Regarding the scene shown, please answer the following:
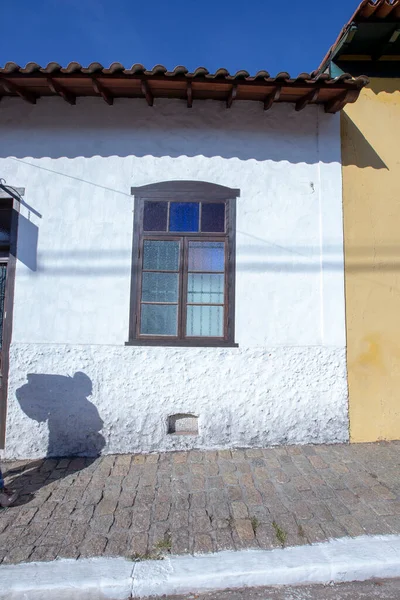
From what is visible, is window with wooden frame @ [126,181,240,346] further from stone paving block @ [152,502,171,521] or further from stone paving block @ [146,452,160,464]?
stone paving block @ [152,502,171,521]

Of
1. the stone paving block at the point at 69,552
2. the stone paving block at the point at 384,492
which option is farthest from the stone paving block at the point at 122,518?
the stone paving block at the point at 384,492

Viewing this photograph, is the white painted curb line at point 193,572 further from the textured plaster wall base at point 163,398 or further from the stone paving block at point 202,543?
the textured plaster wall base at point 163,398

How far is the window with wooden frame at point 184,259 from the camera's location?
180 inches

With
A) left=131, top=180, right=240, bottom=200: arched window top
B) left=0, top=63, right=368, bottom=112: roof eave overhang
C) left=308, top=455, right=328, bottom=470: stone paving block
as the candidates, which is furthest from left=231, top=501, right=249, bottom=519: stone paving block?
left=0, top=63, right=368, bottom=112: roof eave overhang

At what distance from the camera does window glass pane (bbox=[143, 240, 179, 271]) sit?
4.64 metres

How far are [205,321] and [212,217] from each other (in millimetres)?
1325

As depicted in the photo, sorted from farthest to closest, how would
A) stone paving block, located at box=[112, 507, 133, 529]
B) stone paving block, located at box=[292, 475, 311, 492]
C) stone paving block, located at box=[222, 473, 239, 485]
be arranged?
stone paving block, located at box=[222, 473, 239, 485] → stone paving block, located at box=[292, 475, 311, 492] → stone paving block, located at box=[112, 507, 133, 529]

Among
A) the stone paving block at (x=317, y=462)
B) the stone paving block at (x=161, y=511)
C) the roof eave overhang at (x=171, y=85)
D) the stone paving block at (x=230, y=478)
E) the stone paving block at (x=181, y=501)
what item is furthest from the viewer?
the roof eave overhang at (x=171, y=85)

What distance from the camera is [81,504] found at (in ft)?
10.7

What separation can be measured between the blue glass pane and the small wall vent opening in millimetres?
2324

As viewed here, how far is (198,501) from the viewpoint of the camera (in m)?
3.27

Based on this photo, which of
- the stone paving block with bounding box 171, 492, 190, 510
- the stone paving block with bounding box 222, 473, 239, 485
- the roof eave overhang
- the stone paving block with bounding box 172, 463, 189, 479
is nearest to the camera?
the stone paving block with bounding box 171, 492, 190, 510

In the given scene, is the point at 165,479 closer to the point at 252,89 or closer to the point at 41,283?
the point at 41,283

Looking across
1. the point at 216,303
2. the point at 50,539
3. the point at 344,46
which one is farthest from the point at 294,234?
the point at 50,539
